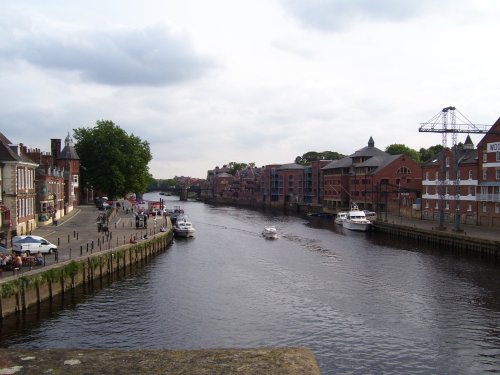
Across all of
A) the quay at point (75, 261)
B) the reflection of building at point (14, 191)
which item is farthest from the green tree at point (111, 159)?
the reflection of building at point (14, 191)

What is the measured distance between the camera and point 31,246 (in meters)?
42.0

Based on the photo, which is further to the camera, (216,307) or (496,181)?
(496,181)

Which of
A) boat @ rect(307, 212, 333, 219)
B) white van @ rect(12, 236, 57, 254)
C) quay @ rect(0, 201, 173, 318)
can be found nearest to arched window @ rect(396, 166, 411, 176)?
boat @ rect(307, 212, 333, 219)

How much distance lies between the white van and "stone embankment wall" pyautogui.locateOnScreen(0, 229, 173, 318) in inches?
150

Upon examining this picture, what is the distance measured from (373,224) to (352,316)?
64018 millimetres

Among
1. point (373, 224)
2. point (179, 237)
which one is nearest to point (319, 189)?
point (373, 224)

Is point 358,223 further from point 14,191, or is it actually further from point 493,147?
point 14,191

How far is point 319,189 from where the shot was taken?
167m

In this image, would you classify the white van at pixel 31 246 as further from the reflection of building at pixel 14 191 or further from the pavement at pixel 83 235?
the reflection of building at pixel 14 191

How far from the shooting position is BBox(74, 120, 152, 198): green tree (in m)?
112

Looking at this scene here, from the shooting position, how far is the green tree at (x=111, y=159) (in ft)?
368

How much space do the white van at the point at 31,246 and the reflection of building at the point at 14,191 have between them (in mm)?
8856

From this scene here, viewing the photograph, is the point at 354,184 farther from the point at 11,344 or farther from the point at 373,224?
the point at 11,344

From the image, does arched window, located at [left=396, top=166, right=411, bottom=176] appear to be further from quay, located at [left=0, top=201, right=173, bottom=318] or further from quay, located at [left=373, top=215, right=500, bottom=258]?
quay, located at [left=0, top=201, right=173, bottom=318]
